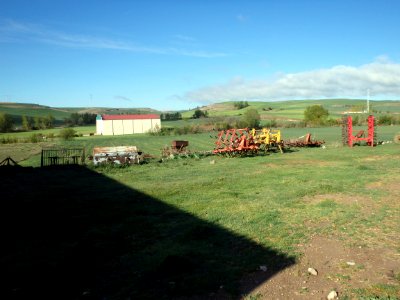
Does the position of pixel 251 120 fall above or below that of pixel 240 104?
below

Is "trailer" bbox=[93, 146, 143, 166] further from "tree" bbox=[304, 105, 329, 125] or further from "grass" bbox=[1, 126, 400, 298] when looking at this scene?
"tree" bbox=[304, 105, 329, 125]

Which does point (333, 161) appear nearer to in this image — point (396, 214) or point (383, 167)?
point (383, 167)

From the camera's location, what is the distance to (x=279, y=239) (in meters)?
7.27

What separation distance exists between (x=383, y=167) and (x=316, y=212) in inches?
363

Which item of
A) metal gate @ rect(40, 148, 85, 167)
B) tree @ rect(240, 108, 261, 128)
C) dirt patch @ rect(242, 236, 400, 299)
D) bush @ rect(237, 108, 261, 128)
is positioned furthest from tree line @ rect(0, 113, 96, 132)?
dirt patch @ rect(242, 236, 400, 299)

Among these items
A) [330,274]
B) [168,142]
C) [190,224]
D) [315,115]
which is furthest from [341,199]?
[315,115]

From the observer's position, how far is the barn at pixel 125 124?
74250 mm

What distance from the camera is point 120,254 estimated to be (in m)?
6.82

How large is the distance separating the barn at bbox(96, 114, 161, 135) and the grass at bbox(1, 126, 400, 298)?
5918 centimetres

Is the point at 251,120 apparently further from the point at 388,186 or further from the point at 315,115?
the point at 388,186

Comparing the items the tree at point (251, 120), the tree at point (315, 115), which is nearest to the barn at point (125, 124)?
the tree at point (251, 120)

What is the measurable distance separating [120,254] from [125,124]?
70.6 metres

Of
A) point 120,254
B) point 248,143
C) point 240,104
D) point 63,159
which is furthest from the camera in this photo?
point 240,104

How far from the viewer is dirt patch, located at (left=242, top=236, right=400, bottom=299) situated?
16.9ft
